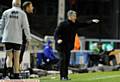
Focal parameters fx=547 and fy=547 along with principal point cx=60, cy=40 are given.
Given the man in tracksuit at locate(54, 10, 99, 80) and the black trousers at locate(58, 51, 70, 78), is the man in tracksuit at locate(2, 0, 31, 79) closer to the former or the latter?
the man in tracksuit at locate(54, 10, 99, 80)

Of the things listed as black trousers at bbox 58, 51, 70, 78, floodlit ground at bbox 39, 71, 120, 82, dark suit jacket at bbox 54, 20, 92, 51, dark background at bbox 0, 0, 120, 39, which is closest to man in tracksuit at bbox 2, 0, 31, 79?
dark suit jacket at bbox 54, 20, 92, 51

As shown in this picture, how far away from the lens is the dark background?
36.6 metres

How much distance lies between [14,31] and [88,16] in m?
24.7

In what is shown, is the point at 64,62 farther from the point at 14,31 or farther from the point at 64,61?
the point at 14,31

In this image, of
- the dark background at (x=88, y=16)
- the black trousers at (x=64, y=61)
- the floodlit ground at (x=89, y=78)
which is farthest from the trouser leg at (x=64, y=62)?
the dark background at (x=88, y=16)

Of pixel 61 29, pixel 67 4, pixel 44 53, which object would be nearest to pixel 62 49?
pixel 61 29

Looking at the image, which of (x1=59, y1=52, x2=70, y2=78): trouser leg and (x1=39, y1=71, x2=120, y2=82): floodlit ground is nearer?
(x1=59, y1=52, x2=70, y2=78): trouser leg

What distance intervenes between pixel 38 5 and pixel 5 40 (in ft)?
78.6

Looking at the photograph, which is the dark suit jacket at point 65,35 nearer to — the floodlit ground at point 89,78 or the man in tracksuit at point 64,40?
the man in tracksuit at point 64,40

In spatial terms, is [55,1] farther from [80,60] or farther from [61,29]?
[61,29]

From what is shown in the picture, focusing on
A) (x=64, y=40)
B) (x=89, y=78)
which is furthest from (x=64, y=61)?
(x=89, y=78)

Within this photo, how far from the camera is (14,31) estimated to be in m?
13.2

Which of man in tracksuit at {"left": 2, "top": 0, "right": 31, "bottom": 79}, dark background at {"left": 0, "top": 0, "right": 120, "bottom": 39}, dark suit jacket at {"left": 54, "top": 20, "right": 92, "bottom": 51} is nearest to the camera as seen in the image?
man in tracksuit at {"left": 2, "top": 0, "right": 31, "bottom": 79}

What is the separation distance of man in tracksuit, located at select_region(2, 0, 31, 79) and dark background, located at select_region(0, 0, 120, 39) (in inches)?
892
